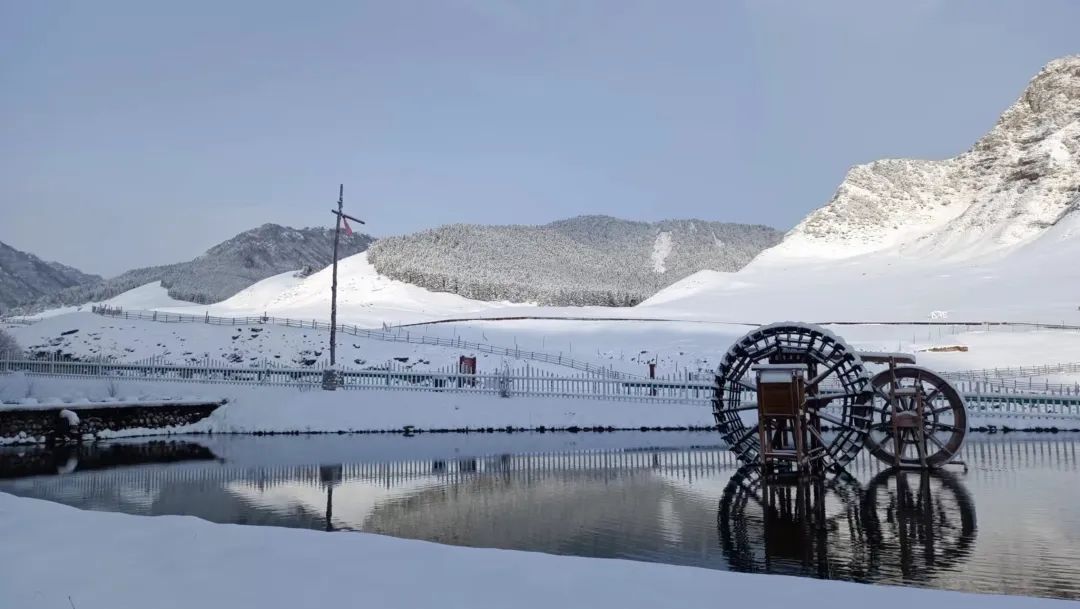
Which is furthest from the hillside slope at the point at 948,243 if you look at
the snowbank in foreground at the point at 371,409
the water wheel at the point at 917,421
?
the water wheel at the point at 917,421

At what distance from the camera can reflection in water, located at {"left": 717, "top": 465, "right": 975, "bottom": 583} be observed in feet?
33.4

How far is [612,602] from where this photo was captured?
23.0 feet

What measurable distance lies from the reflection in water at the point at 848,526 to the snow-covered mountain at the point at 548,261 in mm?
90521

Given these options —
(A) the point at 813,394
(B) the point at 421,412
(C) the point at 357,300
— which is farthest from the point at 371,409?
(C) the point at 357,300

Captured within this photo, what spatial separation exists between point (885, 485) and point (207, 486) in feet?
51.2

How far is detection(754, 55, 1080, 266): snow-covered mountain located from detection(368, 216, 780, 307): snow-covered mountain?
71.4 feet

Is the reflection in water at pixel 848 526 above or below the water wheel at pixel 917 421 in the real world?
below

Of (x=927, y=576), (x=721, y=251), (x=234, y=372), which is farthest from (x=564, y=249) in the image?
(x=927, y=576)

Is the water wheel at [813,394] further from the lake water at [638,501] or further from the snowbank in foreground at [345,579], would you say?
the snowbank in foreground at [345,579]

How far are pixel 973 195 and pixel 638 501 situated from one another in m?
158

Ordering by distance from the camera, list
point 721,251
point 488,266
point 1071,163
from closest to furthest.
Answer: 1. point 488,266
2. point 1071,163
3. point 721,251

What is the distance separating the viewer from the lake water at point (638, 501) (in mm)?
10695

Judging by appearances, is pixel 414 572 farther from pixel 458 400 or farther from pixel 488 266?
pixel 488 266

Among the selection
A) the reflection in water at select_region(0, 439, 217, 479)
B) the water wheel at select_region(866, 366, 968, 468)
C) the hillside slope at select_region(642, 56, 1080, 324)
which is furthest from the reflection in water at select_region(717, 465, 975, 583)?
the hillside slope at select_region(642, 56, 1080, 324)
